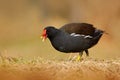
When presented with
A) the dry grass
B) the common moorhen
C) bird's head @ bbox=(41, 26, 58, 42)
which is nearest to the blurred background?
the common moorhen

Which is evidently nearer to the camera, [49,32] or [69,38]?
[69,38]

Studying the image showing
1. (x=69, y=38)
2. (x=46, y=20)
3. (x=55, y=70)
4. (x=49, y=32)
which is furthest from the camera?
(x=46, y=20)

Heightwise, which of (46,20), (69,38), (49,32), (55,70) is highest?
(46,20)

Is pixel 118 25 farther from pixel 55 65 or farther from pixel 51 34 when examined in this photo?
pixel 55 65

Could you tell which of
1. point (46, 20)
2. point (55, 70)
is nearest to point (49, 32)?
point (55, 70)

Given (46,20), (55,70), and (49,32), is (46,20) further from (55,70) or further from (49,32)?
(55,70)

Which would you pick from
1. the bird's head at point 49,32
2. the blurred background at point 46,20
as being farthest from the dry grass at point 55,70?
the blurred background at point 46,20

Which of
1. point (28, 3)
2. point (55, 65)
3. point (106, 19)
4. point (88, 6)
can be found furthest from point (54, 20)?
point (55, 65)
